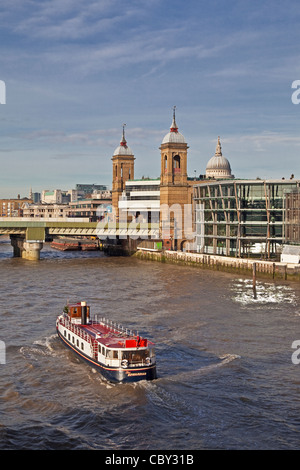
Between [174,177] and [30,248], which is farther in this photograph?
Answer: [174,177]

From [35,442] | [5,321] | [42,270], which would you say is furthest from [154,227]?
[35,442]

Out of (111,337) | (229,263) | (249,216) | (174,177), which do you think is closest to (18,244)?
(174,177)

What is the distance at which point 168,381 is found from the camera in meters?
35.4

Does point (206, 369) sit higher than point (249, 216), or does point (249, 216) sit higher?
point (249, 216)

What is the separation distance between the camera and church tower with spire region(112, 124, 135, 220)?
6762 inches

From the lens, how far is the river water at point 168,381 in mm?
27953

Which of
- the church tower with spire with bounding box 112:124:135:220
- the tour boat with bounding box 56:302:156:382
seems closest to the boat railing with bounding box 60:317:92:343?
the tour boat with bounding box 56:302:156:382

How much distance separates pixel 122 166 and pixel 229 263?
276ft

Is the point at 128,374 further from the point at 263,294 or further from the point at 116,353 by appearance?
the point at 263,294

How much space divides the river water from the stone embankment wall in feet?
48.6

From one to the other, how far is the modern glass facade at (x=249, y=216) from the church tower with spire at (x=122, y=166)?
66212 mm

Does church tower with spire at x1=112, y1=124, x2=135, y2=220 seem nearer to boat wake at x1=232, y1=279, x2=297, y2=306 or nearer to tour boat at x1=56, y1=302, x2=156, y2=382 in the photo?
boat wake at x1=232, y1=279, x2=297, y2=306

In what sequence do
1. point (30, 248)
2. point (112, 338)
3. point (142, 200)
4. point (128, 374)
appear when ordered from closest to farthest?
1. point (128, 374)
2. point (112, 338)
3. point (30, 248)
4. point (142, 200)
